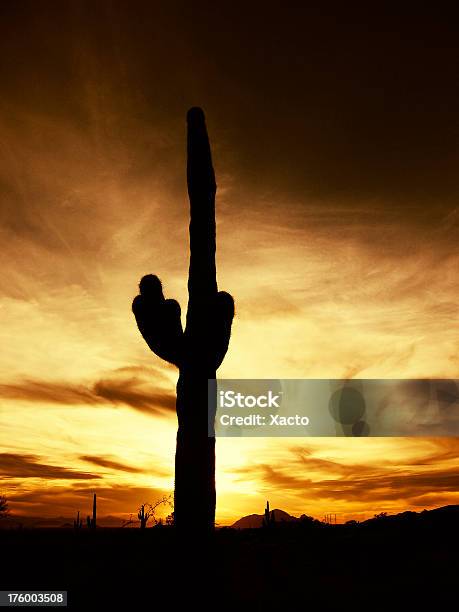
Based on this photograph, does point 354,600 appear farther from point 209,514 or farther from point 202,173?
point 202,173

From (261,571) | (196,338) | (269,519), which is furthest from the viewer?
(269,519)

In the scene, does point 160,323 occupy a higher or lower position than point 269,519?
higher

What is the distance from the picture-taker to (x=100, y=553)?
1945 cm

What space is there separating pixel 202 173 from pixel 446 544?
11.9m

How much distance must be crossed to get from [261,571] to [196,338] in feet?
30.3

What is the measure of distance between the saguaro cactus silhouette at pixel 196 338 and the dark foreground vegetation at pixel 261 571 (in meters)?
0.62

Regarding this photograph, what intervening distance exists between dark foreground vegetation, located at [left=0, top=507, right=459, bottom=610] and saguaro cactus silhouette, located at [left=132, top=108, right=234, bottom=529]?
0.62 metres

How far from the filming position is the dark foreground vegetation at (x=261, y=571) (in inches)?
282

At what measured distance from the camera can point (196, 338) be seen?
7.84 m

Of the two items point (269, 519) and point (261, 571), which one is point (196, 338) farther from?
point (269, 519)

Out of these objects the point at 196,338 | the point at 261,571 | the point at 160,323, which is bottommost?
the point at 261,571

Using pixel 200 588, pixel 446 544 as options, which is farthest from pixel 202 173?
pixel 446 544

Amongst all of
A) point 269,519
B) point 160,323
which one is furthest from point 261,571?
point 269,519

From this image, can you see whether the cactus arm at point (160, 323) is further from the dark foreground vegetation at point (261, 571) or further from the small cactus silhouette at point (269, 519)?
the small cactus silhouette at point (269, 519)
